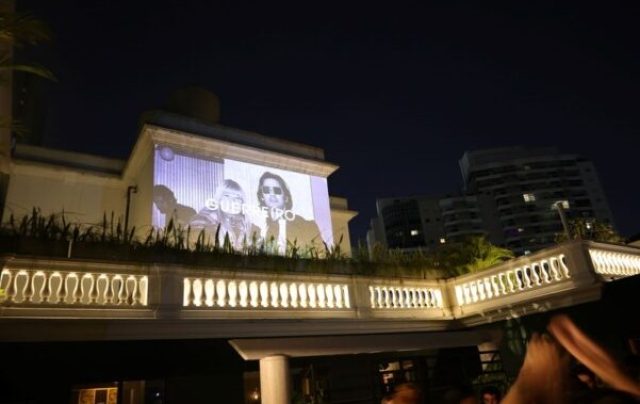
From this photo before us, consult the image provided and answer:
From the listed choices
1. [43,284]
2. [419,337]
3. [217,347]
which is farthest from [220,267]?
[419,337]

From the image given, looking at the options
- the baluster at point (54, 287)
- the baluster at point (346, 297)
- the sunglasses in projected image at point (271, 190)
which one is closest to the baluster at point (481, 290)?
the baluster at point (346, 297)

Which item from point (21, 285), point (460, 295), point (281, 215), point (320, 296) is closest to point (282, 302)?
point (320, 296)

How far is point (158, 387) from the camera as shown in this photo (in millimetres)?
10141

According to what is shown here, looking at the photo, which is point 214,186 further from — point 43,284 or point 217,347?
point 43,284

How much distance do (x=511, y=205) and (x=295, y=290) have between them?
72040 millimetres

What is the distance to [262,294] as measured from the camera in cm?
693

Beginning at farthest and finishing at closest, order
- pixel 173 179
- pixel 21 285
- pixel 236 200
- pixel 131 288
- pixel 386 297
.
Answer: pixel 236 200 < pixel 173 179 < pixel 386 297 < pixel 131 288 < pixel 21 285

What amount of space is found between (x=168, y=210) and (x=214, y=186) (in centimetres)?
168

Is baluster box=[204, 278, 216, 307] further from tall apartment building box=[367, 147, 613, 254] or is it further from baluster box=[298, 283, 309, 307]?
tall apartment building box=[367, 147, 613, 254]

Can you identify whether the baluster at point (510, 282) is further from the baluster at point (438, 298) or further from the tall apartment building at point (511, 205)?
the tall apartment building at point (511, 205)

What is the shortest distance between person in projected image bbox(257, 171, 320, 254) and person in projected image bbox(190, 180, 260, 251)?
67 cm

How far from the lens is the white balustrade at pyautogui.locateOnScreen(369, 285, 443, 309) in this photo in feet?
26.7

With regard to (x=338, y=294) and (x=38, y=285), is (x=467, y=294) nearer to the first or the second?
(x=338, y=294)

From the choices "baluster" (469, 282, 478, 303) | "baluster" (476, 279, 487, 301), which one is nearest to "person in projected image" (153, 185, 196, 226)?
"baluster" (469, 282, 478, 303)
